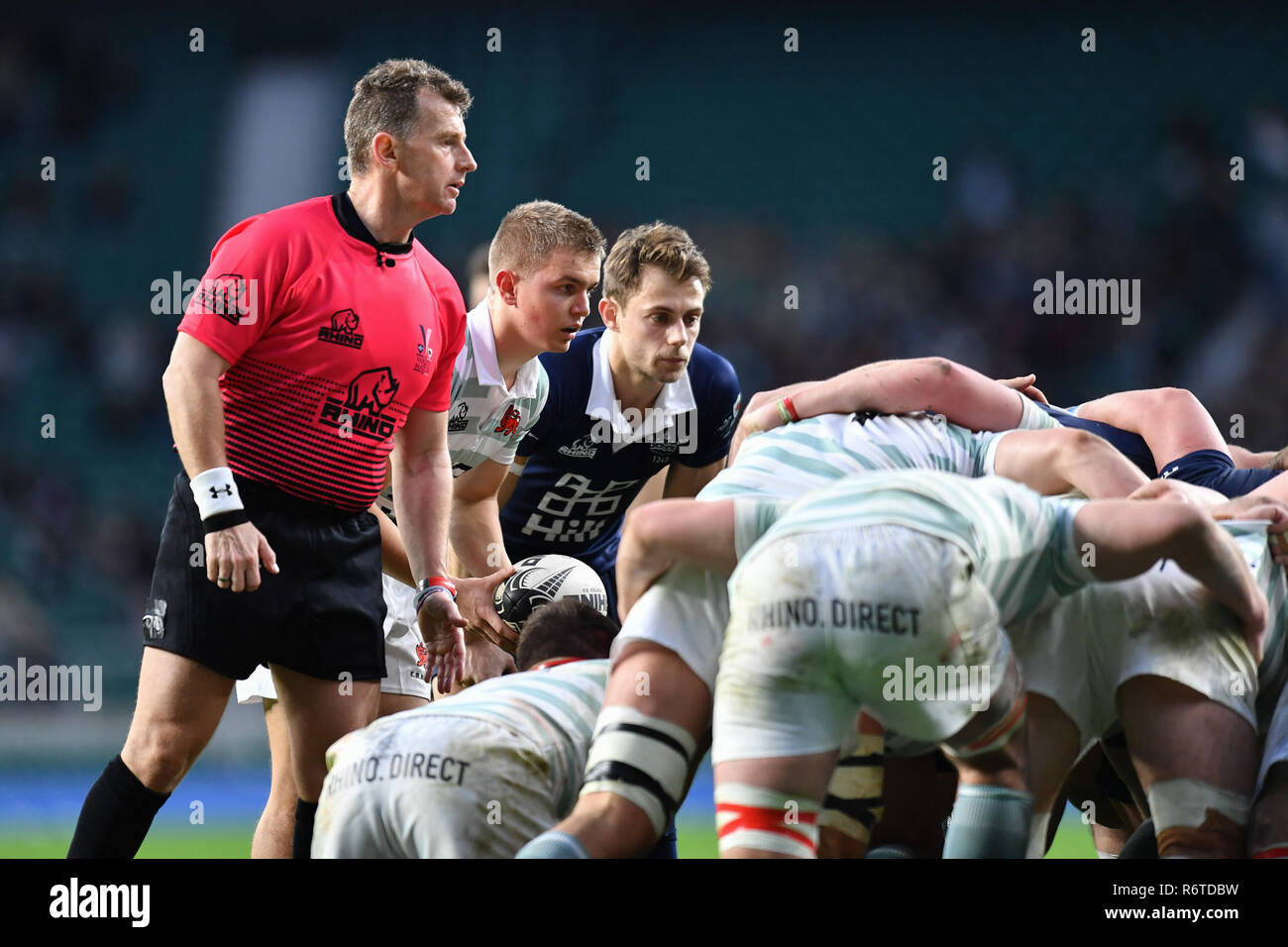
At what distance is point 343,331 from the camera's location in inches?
123

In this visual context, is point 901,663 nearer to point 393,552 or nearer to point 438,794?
point 438,794

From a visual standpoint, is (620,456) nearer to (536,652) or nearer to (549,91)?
(536,652)

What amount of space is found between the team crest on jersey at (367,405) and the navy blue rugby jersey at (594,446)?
124 cm

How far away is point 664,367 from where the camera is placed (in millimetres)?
4371

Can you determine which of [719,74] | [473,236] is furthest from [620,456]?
[719,74]

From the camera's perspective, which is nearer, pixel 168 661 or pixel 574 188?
pixel 168 661

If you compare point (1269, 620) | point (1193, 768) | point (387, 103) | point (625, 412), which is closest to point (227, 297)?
point (387, 103)

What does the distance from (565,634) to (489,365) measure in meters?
1.32

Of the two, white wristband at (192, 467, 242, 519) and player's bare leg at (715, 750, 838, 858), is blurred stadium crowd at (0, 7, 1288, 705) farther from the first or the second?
player's bare leg at (715, 750, 838, 858)

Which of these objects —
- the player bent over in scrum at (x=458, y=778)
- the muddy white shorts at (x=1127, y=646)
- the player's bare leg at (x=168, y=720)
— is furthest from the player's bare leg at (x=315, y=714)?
the muddy white shorts at (x=1127, y=646)

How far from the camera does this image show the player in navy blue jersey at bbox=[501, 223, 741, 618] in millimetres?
4406

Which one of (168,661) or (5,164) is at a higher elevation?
(5,164)
